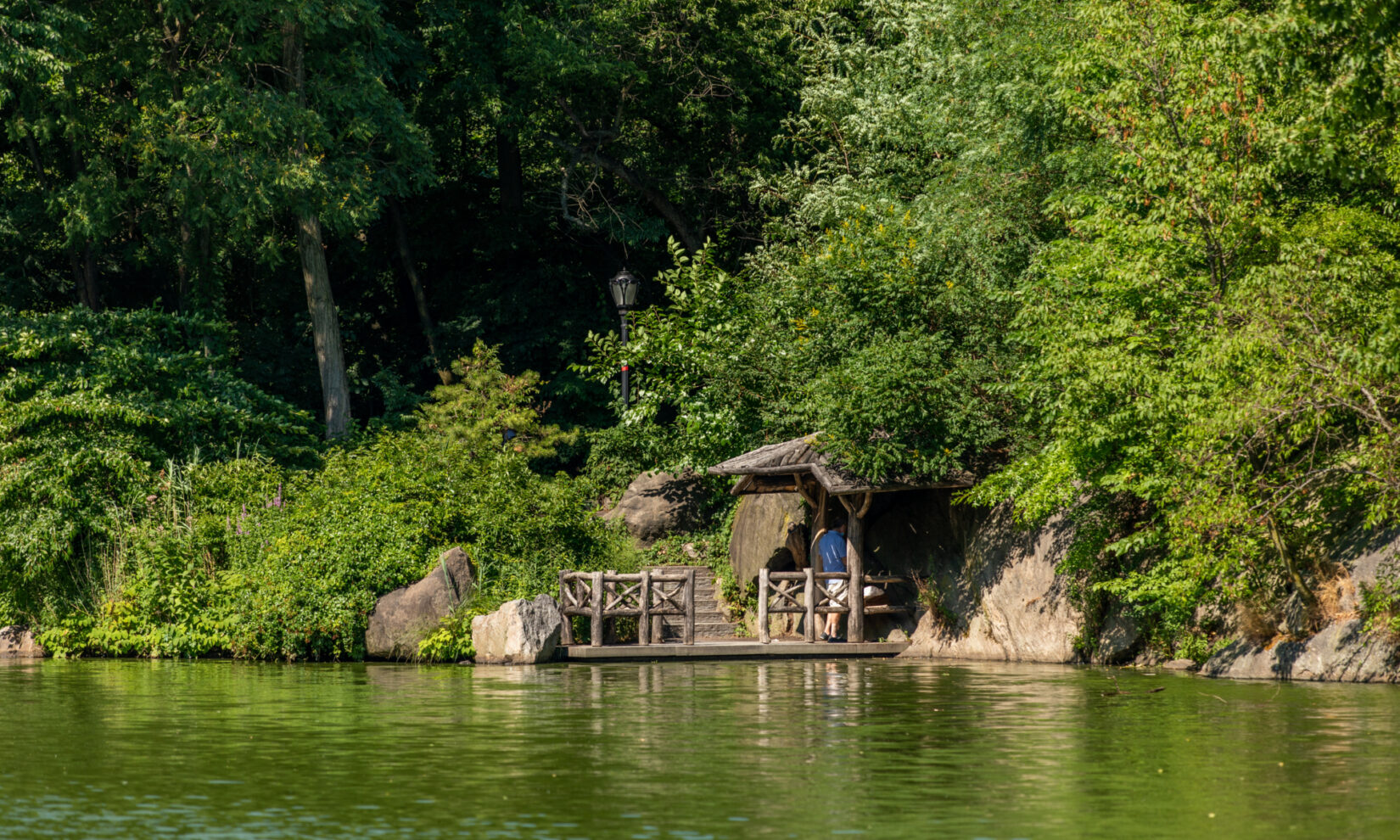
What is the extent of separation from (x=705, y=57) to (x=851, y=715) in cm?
2215

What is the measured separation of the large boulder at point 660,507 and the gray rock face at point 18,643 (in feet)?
34.0

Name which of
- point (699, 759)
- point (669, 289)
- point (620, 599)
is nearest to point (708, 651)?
point (620, 599)

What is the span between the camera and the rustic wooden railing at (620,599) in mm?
22672

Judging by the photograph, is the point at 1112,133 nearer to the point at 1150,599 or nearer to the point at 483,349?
the point at 1150,599

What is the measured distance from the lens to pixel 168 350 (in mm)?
30078

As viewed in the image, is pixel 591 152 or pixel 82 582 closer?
pixel 82 582

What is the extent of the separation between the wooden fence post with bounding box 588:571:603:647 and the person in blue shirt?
11.8ft

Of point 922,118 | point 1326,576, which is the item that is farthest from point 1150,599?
point 922,118

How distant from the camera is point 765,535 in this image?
27.1m

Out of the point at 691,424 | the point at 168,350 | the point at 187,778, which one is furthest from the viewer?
the point at 168,350

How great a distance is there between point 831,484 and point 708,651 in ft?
9.78

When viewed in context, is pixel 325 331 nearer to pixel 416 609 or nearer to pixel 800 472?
pixel 416 609

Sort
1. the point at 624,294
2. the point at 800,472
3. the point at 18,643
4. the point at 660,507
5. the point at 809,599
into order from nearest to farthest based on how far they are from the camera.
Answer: the point at 809,599 < the point at 800,472 < the point at 18,643 < the point at 624,294 < the point at 660,507

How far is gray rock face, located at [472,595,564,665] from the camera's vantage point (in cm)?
2169
